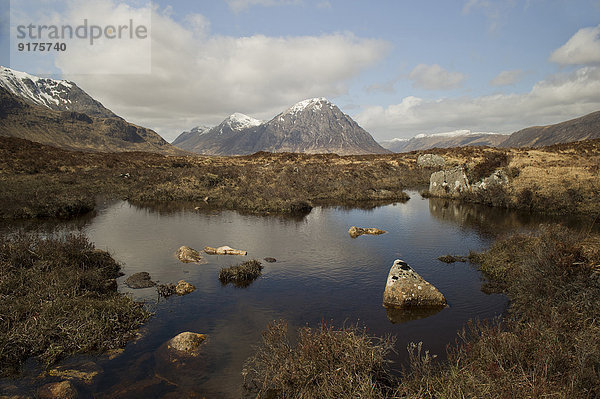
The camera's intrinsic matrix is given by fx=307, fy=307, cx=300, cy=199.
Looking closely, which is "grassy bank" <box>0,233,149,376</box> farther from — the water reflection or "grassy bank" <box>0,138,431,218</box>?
"grassy bank" <box>0,138,431,218</box>

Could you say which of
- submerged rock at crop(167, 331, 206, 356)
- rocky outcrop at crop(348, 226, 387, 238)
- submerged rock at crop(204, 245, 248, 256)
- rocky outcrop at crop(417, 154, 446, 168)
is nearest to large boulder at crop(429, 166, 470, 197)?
rocky outcrop at crop(348, 226, 387, 238)

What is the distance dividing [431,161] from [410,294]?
6265 centimetres

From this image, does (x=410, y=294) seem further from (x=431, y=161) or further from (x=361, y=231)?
(x=431, y=161)

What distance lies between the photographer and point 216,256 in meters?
18.3

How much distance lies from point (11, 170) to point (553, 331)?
189ft

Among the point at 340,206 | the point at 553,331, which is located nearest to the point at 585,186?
the point at 340,206

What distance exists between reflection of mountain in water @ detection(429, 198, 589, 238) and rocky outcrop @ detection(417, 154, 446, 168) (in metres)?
33.4

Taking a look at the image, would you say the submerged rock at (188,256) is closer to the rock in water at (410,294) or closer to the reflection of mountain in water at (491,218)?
the rock in water at (410,294)

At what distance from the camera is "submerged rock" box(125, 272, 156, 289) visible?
45.2ft

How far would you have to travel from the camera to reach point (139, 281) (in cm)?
1409

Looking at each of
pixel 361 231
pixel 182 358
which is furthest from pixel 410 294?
pixel 361 231

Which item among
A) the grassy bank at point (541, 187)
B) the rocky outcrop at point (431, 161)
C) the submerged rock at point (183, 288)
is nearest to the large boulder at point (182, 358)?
the submerged rock at point (183, 288)

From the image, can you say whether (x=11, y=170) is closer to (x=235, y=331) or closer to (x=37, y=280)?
(x=37, y=280)

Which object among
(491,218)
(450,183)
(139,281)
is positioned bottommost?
(139,281)
